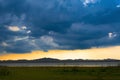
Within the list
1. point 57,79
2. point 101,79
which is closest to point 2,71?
point 57,79

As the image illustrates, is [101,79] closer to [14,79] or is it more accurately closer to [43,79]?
[43,79]

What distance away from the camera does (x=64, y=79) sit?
55.6 m

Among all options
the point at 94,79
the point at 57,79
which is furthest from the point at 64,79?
the point at 94,79

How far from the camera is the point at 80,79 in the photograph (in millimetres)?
55438

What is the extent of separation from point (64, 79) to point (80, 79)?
2423mm

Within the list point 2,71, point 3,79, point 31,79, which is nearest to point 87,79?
point 31,79

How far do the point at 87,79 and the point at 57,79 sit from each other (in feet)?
14.9

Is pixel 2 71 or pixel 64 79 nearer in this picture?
pixel 64 79

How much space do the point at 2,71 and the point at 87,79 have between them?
66.0 ft

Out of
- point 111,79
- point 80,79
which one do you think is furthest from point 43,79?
point 111,79

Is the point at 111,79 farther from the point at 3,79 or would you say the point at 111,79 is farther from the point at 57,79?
the point at 3,79

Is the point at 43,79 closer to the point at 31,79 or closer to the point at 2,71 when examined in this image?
the point at 31,79

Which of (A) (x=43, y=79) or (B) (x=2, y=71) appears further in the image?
(B) (x=2, y=71)

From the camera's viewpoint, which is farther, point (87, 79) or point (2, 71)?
point (2, 71)
